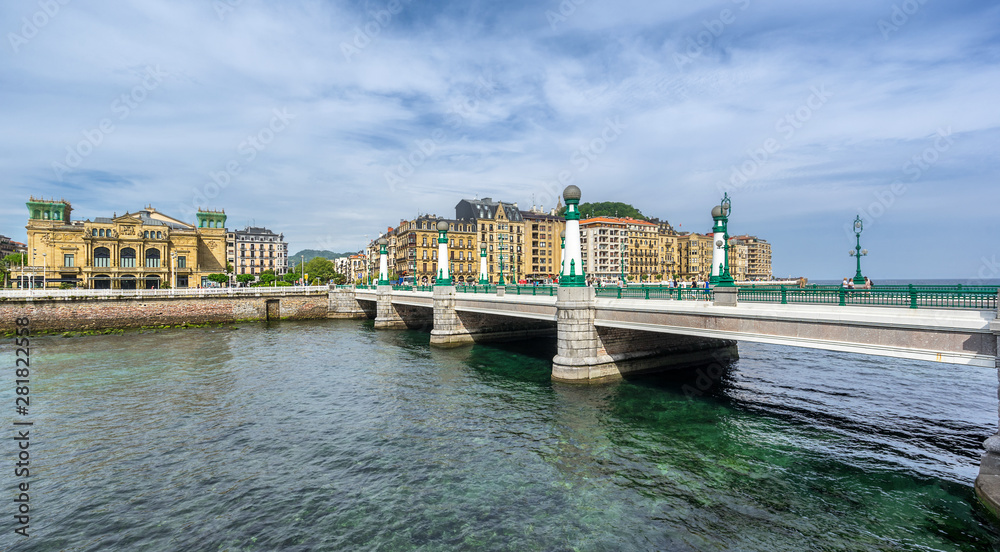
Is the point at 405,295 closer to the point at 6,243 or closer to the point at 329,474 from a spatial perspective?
the point at 329,474

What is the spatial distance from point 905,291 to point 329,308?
63395 mm

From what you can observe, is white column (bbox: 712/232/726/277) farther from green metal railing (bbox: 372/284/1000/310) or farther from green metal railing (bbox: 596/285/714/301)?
green metal railing (bbox: 372/284/1000/310)

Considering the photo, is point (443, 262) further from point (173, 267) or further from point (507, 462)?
point (173, 267)

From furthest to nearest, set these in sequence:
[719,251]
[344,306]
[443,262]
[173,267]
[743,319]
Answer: [173,267] → [344,306] → [443,262] → [719,251] → [743,319]

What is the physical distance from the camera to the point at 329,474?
1369cm

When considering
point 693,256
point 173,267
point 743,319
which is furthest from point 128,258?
point 693,256

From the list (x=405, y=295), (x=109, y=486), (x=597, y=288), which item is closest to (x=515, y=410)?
(x=597, y=288)

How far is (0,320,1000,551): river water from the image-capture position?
10453 millimetres

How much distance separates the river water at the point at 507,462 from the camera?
10.5 meters

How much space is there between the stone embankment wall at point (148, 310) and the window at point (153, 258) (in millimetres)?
41670

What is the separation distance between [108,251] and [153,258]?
6.75 metres

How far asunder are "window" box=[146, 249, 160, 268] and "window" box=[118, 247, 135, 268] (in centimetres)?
226

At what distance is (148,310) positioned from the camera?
54.5 m

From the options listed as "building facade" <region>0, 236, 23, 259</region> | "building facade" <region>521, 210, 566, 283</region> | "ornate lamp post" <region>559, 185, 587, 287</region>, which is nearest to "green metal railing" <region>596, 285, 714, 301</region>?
"ornate lamp post" <region>559, 185, 587, 287</region>
